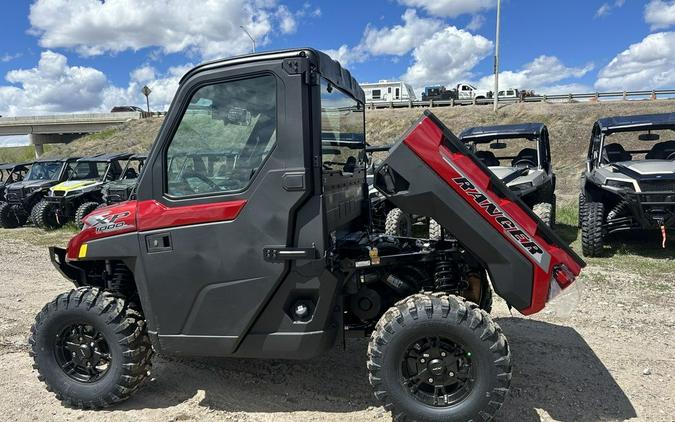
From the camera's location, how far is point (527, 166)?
31.0ft

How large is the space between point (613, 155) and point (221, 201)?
8.24 meters

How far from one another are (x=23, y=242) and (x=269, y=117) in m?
11.1

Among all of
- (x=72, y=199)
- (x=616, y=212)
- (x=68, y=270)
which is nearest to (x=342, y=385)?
Result: (x=68, y=270)

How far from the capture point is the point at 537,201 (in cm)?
908

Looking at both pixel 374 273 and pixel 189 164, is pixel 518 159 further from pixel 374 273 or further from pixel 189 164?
pixel 189 164

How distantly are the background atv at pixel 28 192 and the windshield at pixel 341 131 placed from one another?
12561 mm

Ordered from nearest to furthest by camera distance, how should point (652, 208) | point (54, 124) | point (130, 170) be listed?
point (652, 208) → point (130, 170) → point (54, 124)

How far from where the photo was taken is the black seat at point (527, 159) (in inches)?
381

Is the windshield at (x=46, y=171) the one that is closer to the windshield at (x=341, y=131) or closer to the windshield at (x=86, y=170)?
the windshield at (x=86, y=170)

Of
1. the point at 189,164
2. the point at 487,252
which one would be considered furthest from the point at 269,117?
the point at 487,252

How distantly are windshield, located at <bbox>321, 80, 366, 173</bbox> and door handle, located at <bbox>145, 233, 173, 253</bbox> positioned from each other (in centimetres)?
112

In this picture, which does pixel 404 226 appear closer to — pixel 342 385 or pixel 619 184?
pixel 619 184

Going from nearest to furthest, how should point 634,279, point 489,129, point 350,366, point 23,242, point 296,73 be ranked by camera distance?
point 296,73, point 350,366, point 634,279, point 489,129, point 23,242

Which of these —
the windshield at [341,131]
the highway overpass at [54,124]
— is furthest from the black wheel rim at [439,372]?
the highway overpass at [54,124]
